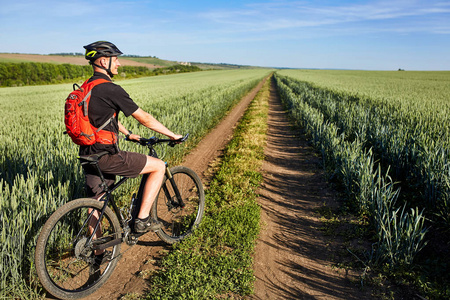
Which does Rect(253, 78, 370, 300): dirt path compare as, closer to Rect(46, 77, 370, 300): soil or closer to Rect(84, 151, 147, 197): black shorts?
Rect(46, 77, 370, 300): soil

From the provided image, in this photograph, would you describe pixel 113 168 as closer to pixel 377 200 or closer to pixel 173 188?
pixel 173 188

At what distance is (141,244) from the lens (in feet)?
11.6

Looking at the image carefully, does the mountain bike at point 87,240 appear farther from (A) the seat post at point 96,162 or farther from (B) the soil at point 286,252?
(B) the soil at point 286,252

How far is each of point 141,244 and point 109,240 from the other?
908mm

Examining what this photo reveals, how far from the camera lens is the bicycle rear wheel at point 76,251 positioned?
2227mm

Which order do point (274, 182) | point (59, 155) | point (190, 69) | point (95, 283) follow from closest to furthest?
point (95, 283)
point (59, 155)
point (274, 182)
point (190, 69)

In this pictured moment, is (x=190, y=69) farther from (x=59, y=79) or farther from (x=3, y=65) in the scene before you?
(x=3, y=65)

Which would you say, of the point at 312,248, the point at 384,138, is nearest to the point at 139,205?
the point at 312,248

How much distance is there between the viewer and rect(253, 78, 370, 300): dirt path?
275cm

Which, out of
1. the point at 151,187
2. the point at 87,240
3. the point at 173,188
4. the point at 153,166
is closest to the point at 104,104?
the point at 153,166

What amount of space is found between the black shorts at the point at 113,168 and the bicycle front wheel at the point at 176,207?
649mm

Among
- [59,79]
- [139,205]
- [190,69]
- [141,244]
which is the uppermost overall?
[190,69]

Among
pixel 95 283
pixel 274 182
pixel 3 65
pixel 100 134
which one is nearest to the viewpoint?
pixel 100 134

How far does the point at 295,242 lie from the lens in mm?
3617
